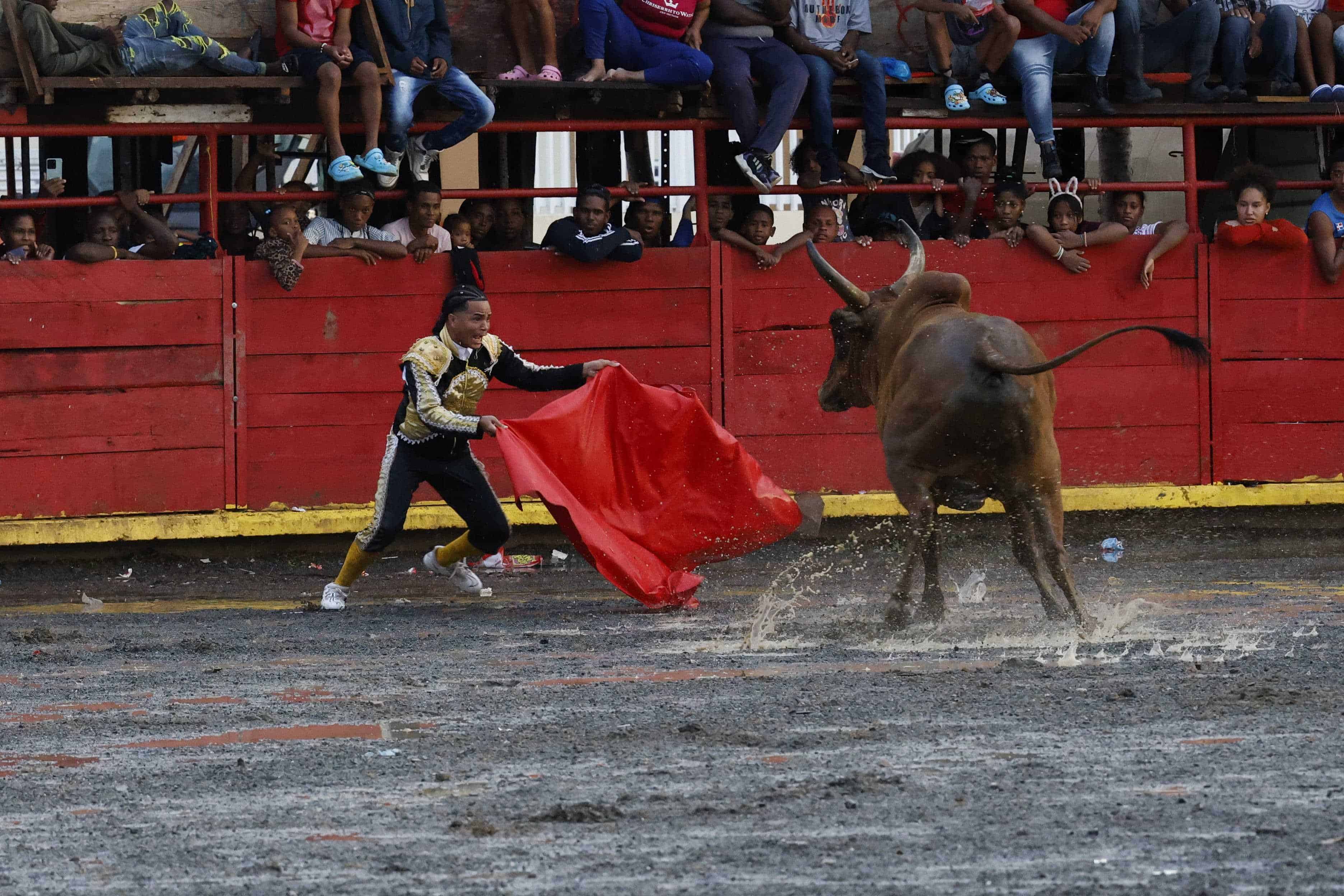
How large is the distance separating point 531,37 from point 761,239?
1.74m

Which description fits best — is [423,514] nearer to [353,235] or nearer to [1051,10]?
[353,235]

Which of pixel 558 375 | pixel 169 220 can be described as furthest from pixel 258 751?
pixel 169 220

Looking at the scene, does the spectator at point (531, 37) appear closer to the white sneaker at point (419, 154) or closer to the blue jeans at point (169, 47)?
the white sneaker at point (419, 154)

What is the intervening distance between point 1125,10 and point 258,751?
7.49m

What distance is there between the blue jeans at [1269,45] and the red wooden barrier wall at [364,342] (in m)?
3.45

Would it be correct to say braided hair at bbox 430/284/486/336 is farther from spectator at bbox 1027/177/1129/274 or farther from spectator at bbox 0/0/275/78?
spectator at bbox 1027/177/1129/274

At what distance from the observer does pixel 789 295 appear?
409 inches

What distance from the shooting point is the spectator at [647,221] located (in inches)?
409

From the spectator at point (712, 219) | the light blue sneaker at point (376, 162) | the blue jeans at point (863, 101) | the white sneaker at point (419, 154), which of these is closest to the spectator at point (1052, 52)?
the blue jeans at point (863, 101)

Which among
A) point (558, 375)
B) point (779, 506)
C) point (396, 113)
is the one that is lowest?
point (779, 506)

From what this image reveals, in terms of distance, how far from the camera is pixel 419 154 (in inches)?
390

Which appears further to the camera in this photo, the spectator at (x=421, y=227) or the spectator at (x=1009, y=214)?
the spectator at (x=1009, y=214)

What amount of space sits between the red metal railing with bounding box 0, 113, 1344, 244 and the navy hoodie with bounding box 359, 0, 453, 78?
15.9 inches

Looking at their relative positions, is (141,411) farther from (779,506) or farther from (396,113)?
(779,506)
